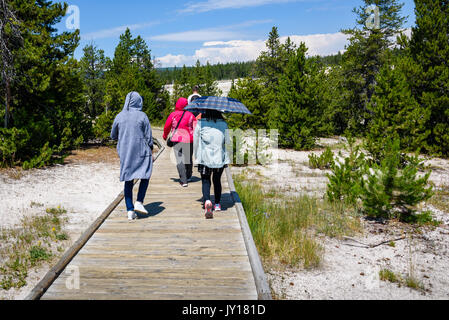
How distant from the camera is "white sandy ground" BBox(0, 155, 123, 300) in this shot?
801cm

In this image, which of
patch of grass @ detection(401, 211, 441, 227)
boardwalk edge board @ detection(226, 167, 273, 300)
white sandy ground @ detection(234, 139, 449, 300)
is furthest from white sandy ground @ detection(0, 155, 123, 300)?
patch of grass @ detection(401, 211, 441, 227)

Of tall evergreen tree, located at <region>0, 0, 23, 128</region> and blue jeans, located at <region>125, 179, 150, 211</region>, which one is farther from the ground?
tall evergreen tree, located at <region>0, 0, 23, 128</region>

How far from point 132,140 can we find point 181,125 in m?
2.41

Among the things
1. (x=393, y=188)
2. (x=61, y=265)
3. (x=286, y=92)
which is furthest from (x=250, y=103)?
(x=61, y=265)

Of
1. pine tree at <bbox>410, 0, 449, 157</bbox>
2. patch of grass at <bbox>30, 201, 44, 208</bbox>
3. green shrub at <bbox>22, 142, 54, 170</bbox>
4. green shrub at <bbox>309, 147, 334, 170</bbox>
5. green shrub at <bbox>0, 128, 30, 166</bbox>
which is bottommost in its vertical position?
patch of grass at <bbox>30, 201, 44, 208</bbox>

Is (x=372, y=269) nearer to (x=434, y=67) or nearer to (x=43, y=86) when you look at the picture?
(x=43, y=86)

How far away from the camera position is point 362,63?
27312 mm

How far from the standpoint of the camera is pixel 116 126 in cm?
530

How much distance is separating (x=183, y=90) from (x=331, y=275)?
47358 millimetres

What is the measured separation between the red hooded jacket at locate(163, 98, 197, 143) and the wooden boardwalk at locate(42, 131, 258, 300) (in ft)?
6.44

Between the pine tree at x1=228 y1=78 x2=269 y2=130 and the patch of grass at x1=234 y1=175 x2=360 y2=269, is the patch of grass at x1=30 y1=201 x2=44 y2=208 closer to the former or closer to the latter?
the patch of grass at x1=234 y1=175 x2=360 y2=269

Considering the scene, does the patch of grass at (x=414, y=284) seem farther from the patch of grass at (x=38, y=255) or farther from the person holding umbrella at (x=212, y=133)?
the patch of grass at (x=38, y=255)

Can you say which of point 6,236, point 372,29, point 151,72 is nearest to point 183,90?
point 151,72

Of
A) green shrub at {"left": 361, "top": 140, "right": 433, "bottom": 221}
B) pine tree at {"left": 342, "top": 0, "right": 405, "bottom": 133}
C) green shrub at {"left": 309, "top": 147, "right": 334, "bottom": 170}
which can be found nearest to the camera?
green shrub at {"left": 361, "top": 140, "right": 433, "bottom": 221}
